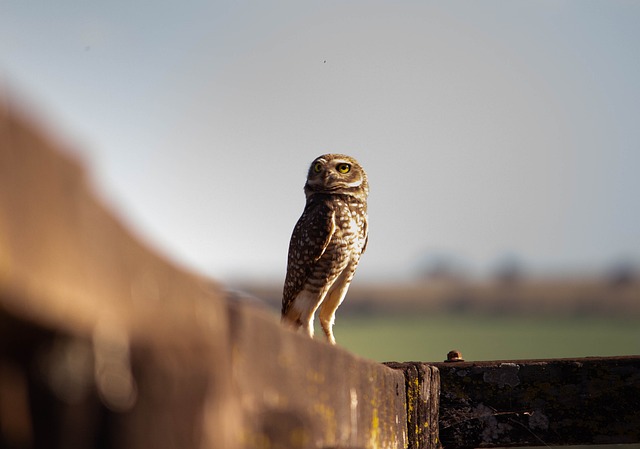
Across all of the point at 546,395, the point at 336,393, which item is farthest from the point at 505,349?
the point at 336,393

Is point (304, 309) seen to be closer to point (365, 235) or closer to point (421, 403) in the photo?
point (365, 235)

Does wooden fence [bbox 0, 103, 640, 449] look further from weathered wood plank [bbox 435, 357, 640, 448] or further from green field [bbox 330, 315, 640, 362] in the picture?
green field [bbox 330, 315, 640, 362]

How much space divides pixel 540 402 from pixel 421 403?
0.56 meters

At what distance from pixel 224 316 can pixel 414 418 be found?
1.79 metres

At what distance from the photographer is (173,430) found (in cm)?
81

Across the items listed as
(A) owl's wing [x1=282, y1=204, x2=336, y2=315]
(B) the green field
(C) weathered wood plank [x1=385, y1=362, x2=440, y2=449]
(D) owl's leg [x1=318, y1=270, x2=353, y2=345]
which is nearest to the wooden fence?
(C) weathered wood plank [x1=385, y1=362, x2=440, y2=449]

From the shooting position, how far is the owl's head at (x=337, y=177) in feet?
25.3

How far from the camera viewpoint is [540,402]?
9.94ft

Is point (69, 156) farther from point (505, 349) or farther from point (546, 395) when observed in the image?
point (505, 349)

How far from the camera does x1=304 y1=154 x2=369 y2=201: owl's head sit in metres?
7.70

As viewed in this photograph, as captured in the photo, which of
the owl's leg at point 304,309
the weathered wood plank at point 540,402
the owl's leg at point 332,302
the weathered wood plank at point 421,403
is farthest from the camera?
the owl's leg at point 332,302

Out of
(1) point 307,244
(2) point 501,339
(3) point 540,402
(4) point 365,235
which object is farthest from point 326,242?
(2) point 501,339

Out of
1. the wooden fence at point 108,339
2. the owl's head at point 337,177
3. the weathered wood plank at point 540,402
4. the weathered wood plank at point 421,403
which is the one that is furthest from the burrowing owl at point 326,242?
the wooden fence at point 108,339

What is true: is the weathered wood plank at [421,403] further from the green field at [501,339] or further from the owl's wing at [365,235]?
the green field at [501,339]
